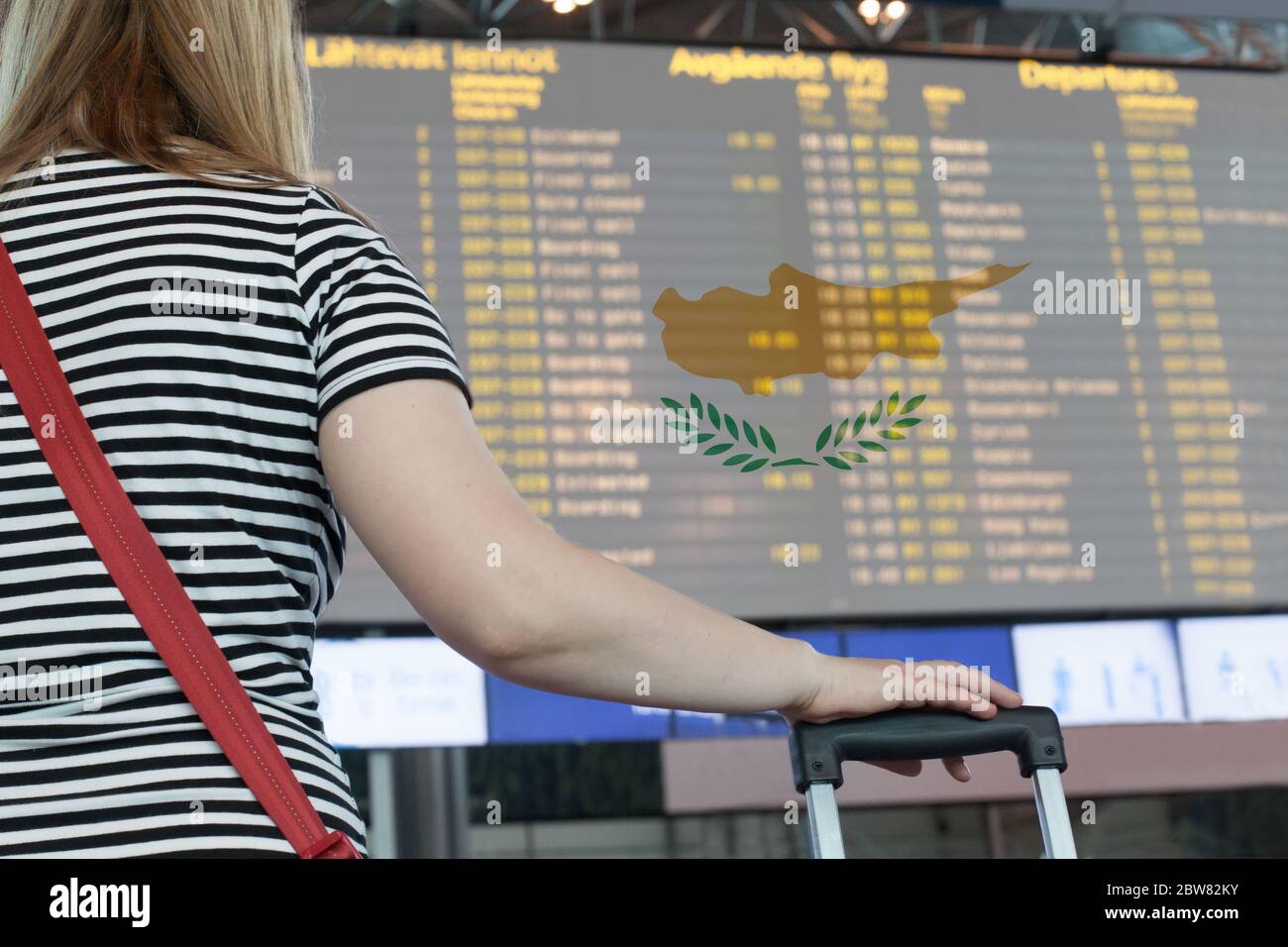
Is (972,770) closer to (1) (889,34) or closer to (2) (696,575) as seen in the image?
(2) (696,575)

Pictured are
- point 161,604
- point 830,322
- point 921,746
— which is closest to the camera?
point 161,604

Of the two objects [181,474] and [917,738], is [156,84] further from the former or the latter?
[917,738]

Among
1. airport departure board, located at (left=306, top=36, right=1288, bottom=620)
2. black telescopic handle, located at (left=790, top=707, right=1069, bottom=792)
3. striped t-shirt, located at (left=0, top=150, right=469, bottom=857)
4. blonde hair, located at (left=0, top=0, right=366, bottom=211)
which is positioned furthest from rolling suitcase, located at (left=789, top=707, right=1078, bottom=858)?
airport departure board, located at (left=306, top=36, right=1288, bottom=620)

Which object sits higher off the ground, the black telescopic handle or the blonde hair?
the blonde hair

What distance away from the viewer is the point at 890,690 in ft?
2.18

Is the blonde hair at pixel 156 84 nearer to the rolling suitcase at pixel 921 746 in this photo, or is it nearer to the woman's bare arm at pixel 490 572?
the woman's bare arm at pixel 490 572

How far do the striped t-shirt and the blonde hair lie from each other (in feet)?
0.09

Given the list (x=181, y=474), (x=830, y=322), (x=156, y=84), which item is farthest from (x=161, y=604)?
(x=830, y=322)

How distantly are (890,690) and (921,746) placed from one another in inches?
1.2

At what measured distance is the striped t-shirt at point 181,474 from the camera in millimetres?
537

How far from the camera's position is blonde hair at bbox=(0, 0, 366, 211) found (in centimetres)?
65

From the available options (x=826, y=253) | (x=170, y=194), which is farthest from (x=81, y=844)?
(x=826, y=253)

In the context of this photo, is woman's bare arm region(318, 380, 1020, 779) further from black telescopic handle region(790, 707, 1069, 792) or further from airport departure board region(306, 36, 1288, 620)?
airport departure board region(306, 36, 1288, 620)
